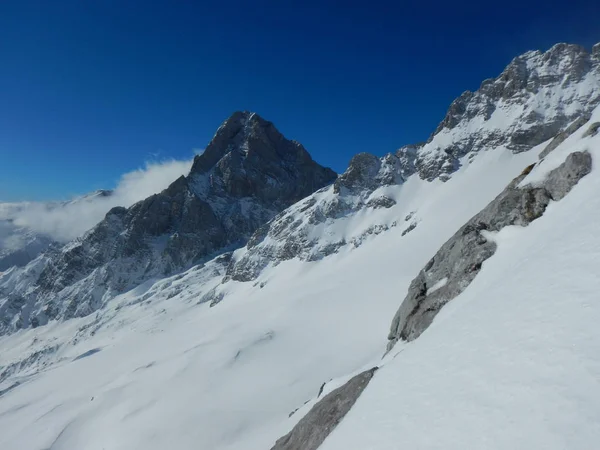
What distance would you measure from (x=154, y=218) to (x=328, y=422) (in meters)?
166

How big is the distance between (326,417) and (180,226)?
159319 millimetres

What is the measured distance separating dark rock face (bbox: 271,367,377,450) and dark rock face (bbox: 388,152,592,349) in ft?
16.5

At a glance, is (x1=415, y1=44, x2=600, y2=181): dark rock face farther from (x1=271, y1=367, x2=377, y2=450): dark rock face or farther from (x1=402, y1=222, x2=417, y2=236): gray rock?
(x1=271, y1=367, x2=377, y2=450): dark rock face

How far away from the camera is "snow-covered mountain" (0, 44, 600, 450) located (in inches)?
332

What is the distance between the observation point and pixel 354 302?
56344mm

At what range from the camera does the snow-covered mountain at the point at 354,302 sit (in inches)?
332

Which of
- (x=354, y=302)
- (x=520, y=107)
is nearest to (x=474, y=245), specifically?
(x=354, y=302)

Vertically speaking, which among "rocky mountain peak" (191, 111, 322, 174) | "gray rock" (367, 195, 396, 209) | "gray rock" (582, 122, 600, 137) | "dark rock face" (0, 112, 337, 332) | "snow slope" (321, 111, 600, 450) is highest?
"rocky mountain peak" (191, 111, 322, 174)

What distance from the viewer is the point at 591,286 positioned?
8898 mm

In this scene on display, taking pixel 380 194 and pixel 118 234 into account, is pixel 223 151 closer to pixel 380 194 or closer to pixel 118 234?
pixel 118 234

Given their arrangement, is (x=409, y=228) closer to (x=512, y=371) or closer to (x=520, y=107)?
(x=520, y=107)

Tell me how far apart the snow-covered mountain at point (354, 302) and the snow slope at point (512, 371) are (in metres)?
0.05

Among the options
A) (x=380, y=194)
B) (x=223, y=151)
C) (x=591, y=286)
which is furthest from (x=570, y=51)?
(x=223, y=151)

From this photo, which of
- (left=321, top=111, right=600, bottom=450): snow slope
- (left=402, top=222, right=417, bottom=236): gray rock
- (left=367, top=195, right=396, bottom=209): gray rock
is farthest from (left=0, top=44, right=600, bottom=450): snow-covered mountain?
(left=402, top=222, right=417, bottom=236): gray rock
